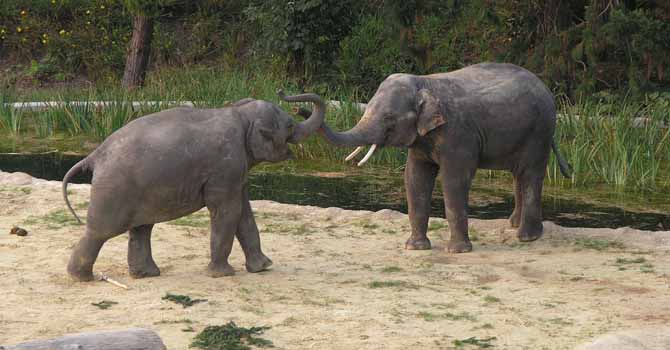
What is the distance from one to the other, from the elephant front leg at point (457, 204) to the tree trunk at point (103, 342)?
3.44m

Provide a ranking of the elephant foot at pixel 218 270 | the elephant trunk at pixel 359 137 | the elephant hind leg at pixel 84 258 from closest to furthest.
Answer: the elephant hind leg at pixel 84 258, the elephant foot at pixel 218 270, the elephant trunk at pixel 359 137

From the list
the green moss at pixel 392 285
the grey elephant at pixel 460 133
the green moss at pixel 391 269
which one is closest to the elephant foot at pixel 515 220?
the grey elephant at pixel 460 133

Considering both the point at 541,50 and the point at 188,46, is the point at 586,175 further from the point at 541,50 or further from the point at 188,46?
the point at 188,46

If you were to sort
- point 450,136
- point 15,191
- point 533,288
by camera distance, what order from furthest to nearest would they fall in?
point 15,191
point 450,136
point 533,288

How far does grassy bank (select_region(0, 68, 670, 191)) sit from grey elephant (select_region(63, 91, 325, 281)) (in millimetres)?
4584

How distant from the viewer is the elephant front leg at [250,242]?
7395 millimetres

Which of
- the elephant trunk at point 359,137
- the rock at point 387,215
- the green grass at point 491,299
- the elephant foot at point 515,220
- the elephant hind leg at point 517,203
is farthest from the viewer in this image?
the rock at point 387,215

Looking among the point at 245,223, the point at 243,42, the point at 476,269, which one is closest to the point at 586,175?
the point at 476,269

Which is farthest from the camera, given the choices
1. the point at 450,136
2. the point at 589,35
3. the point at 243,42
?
the point at 243,42

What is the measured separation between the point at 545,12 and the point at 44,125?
625 cm

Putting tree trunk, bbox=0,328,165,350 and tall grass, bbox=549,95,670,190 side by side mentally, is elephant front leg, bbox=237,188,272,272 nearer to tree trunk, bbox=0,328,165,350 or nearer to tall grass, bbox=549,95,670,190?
tree trunk, bbox=0,328,165,350

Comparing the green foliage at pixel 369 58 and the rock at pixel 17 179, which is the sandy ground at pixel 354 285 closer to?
the rock at pixel 17 179

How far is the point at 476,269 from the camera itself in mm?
7605

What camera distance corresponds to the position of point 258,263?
7.43m
